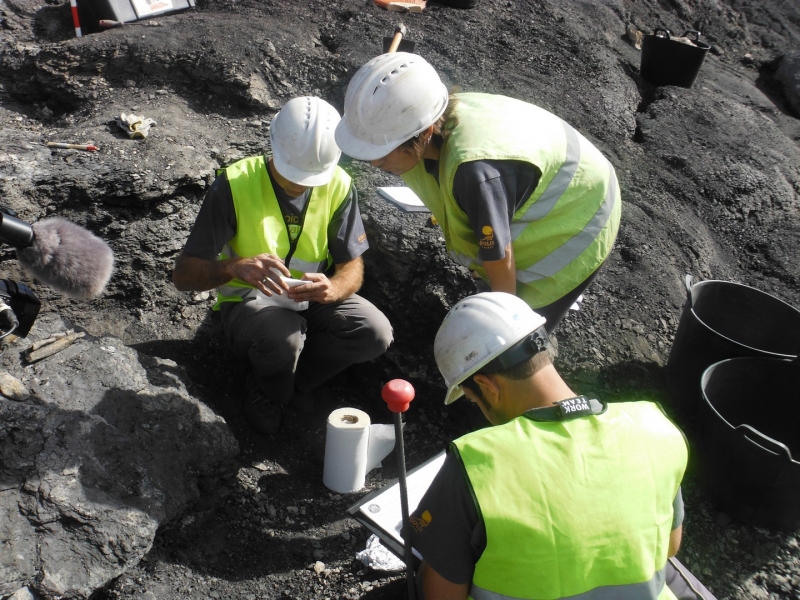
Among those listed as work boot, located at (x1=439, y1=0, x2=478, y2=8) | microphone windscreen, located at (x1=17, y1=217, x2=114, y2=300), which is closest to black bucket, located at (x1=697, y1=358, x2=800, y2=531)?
microphone windscreen, located at (x1=17, y1=217, x2=114, y2=300)

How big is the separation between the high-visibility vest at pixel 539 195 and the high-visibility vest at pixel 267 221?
0.49 meters

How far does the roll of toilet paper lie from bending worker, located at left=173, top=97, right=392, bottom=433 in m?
0.36

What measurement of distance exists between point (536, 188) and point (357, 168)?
2014 mm

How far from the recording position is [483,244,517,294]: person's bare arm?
233cm

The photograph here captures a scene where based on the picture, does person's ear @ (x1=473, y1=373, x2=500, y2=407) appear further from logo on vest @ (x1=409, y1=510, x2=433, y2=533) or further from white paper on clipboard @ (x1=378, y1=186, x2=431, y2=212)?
white paper on clipboard @ (x1=378, y1=186, x2=431, y2=212)

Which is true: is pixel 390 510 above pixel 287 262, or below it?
below

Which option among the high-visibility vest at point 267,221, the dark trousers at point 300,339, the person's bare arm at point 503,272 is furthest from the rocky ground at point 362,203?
the person's bare arm at point 503,272

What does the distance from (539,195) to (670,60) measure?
486cm

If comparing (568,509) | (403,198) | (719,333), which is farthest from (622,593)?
(403,198)

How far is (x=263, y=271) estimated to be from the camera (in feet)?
8.59

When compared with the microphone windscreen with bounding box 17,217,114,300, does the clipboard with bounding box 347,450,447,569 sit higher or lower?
lower

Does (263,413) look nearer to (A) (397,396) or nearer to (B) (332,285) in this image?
(B) (332,285)

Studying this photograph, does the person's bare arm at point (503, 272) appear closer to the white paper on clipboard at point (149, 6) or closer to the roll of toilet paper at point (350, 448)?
the roll of toilet paper at point (350, 448)

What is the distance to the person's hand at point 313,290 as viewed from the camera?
9.05 ft
